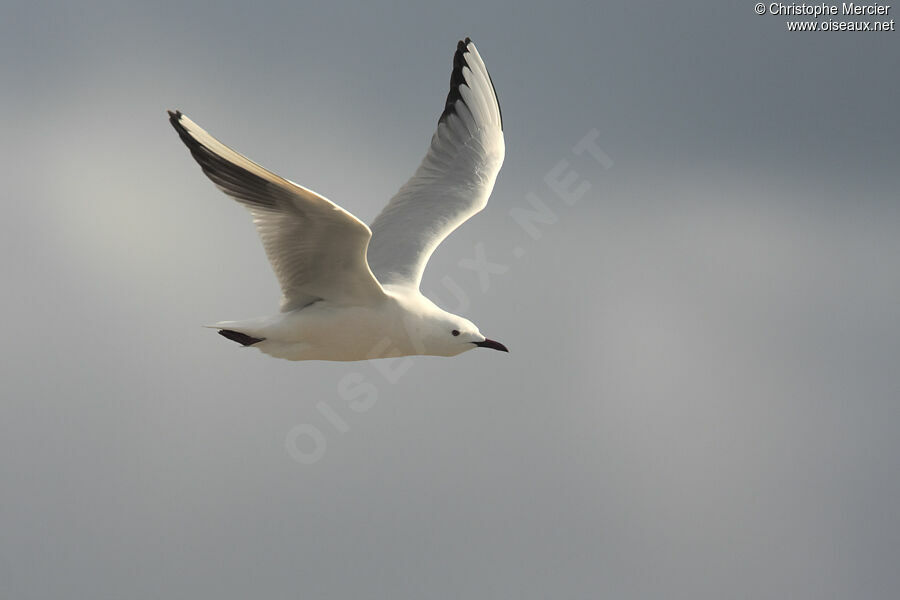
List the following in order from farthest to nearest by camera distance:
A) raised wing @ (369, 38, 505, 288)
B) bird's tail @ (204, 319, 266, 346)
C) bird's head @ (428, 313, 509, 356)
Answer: raised wing @ (369, 38, 505, 288) → bird's head @ (428, 313, 509, 356) → bird's tail @ (204, 319, 266, 346)

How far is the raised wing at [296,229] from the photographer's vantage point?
6.19 m

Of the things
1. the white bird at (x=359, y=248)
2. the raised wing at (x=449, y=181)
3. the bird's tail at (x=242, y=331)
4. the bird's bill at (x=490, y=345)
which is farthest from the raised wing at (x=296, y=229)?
the raised wing at (x=449, y=181)

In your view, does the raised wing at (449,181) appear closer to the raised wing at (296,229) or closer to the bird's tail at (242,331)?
the raised wing at (296,229)

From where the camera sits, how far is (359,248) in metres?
6.78

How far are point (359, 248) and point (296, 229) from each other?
392 mm

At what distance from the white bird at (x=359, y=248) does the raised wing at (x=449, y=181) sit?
1cm

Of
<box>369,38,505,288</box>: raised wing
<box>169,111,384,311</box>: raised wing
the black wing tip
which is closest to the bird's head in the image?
<box>169,111,384,311</box>: raised wing

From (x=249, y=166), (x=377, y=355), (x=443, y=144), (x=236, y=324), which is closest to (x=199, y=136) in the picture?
(x=249, y=166)

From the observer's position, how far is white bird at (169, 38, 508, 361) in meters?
6.42

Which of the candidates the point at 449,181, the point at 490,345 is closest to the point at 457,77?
the point at 449,181

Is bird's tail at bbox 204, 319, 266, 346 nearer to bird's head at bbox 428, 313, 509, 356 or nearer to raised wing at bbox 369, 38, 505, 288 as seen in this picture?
bird's head at bbox 428, 313, 509, 356

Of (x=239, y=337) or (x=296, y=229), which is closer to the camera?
(x=296, y=229)

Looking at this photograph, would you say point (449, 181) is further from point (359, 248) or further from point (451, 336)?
point (359, 248)

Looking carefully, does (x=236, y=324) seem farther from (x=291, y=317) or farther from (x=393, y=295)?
(x=393, y=295)
